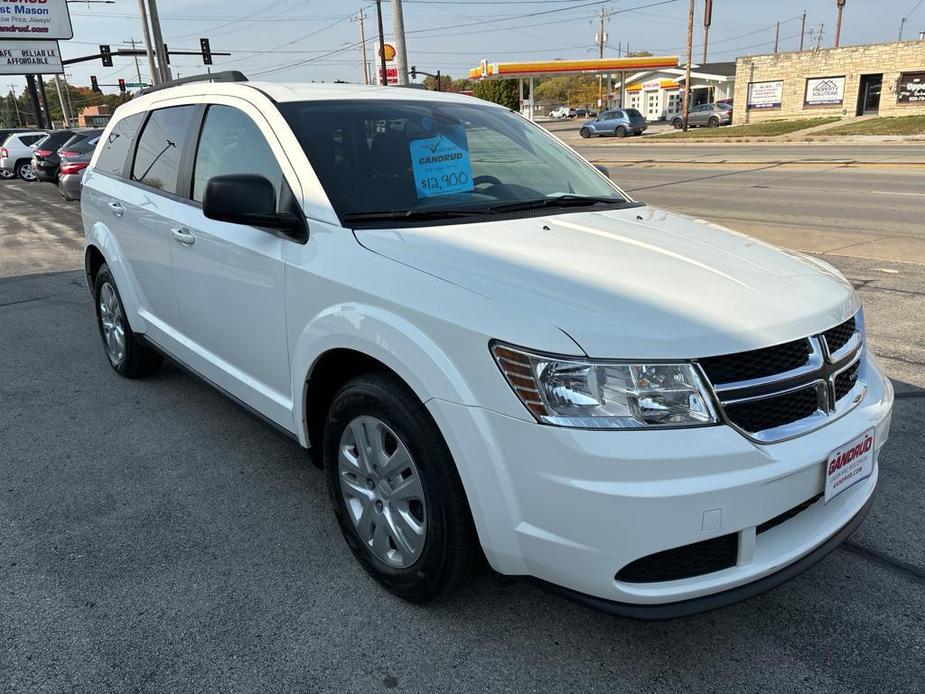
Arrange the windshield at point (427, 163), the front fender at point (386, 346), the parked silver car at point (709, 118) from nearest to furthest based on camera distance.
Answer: the front fender at point (386, 346)
the windshield at point (427, 163)
the parked silver car at point (709, 118)

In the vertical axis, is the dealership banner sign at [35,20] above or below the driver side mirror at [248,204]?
above

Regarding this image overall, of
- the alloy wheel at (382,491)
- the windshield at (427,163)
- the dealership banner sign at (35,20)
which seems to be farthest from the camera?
the dealership banner sign at (35,20)

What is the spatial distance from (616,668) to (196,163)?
2962 millimetres

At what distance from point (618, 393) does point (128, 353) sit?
3.86m

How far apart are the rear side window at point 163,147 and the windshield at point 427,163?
3.25 feet

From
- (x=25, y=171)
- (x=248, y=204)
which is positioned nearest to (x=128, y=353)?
(x=248, y=204)

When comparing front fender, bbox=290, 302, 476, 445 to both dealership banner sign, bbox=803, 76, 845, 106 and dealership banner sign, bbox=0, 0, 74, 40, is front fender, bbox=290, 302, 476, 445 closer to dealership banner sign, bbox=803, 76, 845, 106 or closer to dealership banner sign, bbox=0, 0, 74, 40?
dealership banner sign, bbox=0, 0, 74, 40

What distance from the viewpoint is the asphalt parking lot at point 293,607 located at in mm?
2328

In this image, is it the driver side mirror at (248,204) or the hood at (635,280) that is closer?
the hood at (635,280)

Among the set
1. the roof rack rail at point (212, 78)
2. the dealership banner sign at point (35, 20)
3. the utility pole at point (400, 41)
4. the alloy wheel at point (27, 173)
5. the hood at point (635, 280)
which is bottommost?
the alloy wheel at point (27, 173)

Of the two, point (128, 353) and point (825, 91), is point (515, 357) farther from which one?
point (825, 91)

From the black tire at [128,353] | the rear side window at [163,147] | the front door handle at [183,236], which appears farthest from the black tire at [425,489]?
the black tire at [128,353]

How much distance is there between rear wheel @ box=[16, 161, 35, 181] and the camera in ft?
79.4

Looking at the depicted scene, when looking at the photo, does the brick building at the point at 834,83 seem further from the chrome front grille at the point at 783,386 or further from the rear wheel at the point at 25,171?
the chrome front grille at the point at 783,386
